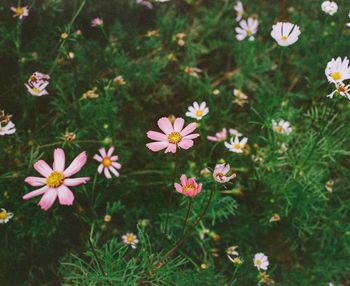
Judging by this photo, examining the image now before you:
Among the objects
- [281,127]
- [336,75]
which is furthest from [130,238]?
[336,75]

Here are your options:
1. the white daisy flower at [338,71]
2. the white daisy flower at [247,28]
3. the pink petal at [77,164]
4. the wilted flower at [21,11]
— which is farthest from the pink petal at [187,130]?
the white daisy flower at [247,28]

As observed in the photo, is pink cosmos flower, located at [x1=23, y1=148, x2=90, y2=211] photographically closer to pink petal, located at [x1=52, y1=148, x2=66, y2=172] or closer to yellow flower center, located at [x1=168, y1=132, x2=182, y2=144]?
pink petal, located at [x1=52, y1=148, x2=66, y2=172]

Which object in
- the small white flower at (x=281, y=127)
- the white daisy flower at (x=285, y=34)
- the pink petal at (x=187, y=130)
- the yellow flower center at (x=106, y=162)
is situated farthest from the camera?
the small white flower at (x=281, y=127)

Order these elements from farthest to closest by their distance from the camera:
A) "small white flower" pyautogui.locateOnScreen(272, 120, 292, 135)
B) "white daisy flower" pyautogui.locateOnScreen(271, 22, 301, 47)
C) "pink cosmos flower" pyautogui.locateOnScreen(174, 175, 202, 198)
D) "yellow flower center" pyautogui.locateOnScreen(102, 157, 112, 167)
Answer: "small white flower" pyautogui.locateOnScreen(272, 120, 292, 135)
"yellow flower center" pyautogui.locateOnScreen(102, 157, 112, 167)
"white daisy flower" pyautogui.locateOnScreen(271, 22, 301, 47)
"pink cosmos flower" pyautogui.locateOnScreen(174, 175, 202, 198)

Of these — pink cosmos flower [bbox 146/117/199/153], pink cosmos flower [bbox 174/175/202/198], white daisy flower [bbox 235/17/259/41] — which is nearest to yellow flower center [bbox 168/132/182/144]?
pink cosmos flower [bbox 146/117/199/153]

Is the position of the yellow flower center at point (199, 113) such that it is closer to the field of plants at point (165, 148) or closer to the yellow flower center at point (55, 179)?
the field of plants at point (165, 148)

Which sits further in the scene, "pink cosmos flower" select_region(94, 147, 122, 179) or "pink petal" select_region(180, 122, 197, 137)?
"pink cosmos flower" select_region(94, 147, 122, 179)

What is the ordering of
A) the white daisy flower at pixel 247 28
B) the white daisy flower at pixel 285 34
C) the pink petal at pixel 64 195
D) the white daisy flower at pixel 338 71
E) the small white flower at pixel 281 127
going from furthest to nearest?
the white daisy flower at pixel 247 28 → the small white flower at pixel 281 127 → the white daisy flower at pixel 285 34 → the white daisy flower at pixel 338 71 → the pink petal at pixel 64 195
